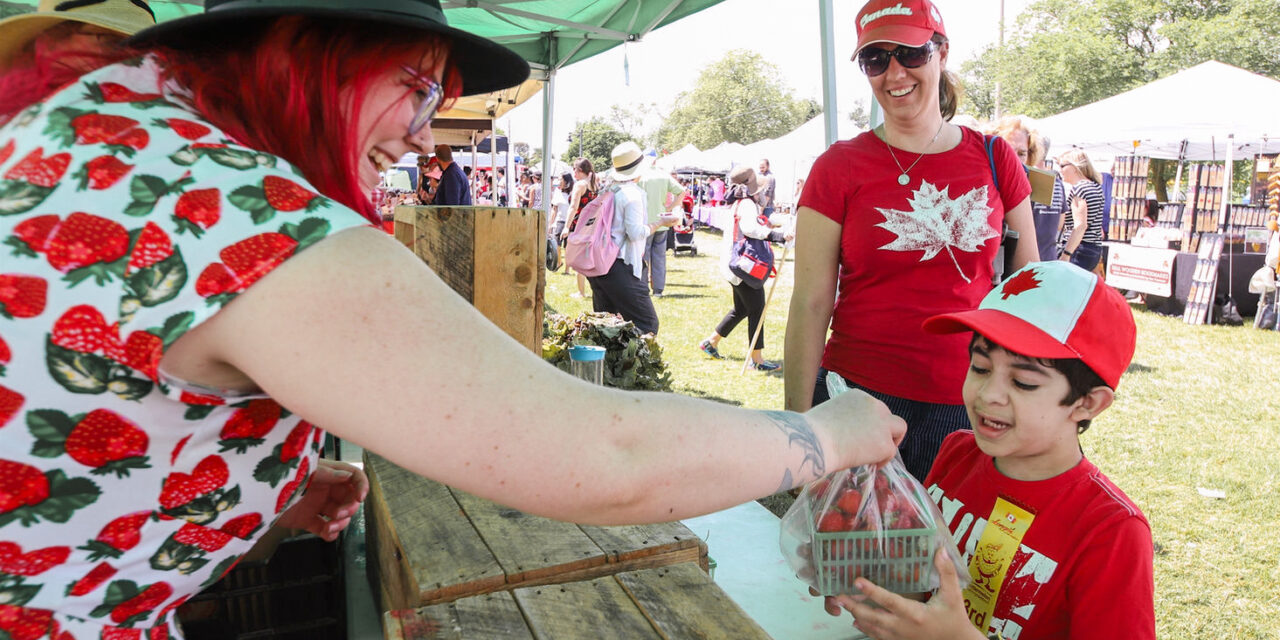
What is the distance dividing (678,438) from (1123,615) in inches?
41.8

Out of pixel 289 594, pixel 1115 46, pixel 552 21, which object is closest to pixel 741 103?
pixel 1115 46

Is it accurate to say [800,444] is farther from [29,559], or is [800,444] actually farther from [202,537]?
[29,559]

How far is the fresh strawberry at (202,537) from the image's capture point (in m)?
0.95

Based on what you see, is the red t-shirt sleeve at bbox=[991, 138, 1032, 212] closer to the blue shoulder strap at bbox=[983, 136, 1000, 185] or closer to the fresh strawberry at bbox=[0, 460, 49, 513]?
the blue shoulder strap at bbox=[983, 136, 1000, 185]

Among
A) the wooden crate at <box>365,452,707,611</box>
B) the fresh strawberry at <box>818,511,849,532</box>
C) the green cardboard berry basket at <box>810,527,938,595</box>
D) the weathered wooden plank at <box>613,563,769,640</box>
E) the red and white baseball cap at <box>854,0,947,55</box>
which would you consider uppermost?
the red and white baseball cap at <box>854,0,947,55</box>

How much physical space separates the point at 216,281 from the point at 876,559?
121 centimetres

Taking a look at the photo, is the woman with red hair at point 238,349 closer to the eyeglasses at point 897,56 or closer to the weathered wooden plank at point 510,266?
the weathered wooden plank at point 510,266

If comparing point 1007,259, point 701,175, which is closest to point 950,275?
point 1007,259

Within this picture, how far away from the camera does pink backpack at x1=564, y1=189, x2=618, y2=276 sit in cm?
633

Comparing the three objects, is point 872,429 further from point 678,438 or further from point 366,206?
point 366,206

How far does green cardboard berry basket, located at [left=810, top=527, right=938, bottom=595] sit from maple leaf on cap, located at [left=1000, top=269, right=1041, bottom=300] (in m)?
0.62

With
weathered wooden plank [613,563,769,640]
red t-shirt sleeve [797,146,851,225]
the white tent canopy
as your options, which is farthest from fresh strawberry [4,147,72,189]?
the white tent canopy

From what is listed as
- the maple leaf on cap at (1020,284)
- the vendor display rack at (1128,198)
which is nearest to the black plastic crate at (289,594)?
the maple leaf on cap at (1020,284)

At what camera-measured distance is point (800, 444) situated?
103 centimetres
